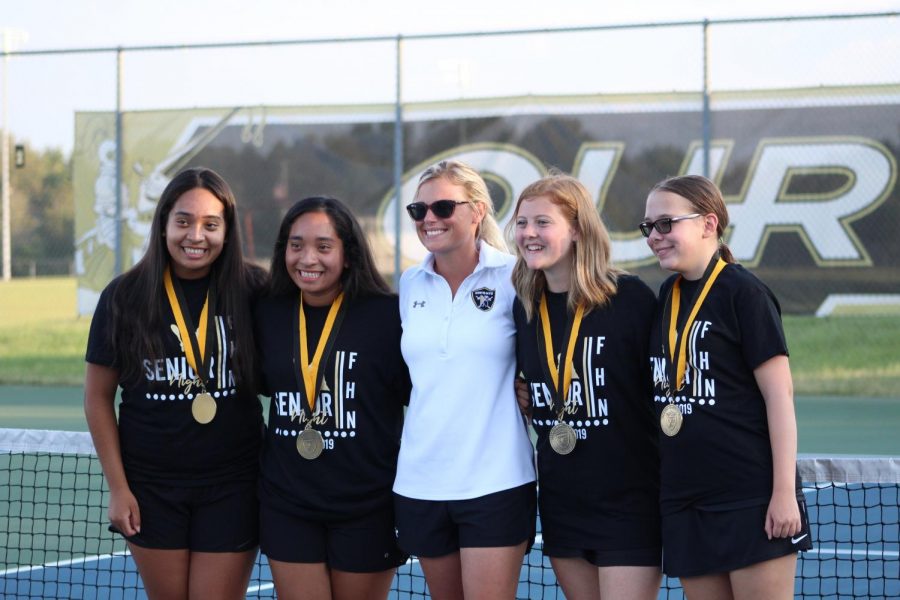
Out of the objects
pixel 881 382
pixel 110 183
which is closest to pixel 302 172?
pixel 110 183

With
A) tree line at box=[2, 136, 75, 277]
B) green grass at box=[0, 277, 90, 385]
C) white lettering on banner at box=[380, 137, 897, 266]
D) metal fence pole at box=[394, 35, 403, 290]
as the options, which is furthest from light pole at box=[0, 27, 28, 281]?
white lettering on banner at box=[380, 137, 897, 266]

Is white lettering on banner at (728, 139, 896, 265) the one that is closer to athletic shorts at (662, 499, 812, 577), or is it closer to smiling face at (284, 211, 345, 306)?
smiling face at (284, 211, 345, 306)

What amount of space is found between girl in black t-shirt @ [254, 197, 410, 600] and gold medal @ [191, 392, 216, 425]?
0.72ft

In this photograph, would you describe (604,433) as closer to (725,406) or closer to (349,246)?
(725,406)

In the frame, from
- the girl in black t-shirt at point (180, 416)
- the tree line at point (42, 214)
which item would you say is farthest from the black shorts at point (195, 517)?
the tree line at point (42, 214)

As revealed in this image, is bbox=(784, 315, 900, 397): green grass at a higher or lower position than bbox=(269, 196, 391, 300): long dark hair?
lower

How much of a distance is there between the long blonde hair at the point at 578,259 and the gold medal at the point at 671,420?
429mm

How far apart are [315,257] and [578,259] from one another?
0.94 meters

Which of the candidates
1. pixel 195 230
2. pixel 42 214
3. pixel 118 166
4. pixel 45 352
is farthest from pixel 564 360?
pixel 42 214

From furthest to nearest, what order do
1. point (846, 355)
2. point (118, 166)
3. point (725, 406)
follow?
1. point (118, 166)
2. point (846, 355)
3. point (725, 406)

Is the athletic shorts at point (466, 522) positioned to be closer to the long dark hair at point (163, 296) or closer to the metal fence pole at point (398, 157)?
the long dark hair at point (163, 296)

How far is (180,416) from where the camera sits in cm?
425

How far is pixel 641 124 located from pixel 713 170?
90cm

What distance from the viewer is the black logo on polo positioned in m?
4.16
